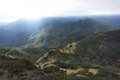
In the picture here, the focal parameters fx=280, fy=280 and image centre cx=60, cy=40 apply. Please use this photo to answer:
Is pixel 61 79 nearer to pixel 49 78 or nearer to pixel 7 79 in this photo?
pixel 49 78

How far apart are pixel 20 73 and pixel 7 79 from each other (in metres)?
3.56

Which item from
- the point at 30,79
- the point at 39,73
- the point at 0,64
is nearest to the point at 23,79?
the point at 30,79

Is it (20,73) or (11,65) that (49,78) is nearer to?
(20,73)

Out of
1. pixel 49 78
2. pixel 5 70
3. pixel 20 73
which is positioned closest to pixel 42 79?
pixel 49 78

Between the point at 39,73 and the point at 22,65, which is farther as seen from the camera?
the point at 22,65

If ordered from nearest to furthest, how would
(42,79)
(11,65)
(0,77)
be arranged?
(42,79) < (0,77) < (11,65)

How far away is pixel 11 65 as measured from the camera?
73.4m

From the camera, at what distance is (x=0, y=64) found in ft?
247

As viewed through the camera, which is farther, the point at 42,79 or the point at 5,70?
the point at 5,70

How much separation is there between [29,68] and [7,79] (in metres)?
8.21

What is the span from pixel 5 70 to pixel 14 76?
480 cm

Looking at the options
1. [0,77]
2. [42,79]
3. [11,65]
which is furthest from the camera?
[11,65]

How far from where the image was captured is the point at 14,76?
6775 centimetres

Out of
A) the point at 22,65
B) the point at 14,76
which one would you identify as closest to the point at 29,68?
the point at 22,65
